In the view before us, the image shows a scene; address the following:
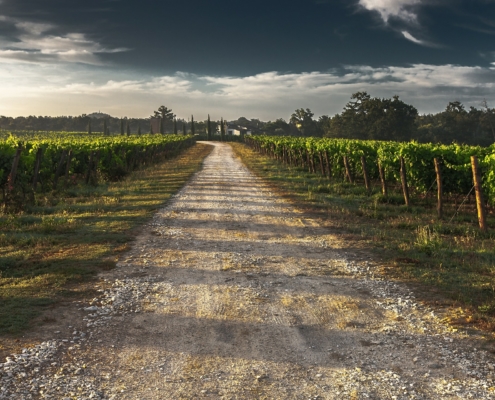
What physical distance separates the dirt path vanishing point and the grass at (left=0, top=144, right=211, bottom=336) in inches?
25.7

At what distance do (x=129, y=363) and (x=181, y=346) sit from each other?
638 mm

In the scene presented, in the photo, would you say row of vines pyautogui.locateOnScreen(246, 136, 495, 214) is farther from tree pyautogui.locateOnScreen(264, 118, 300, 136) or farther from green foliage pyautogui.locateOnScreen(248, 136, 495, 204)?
tree pyautogui.locateOnScreen(264, 118, 300, 136)

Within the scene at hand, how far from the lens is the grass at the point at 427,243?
6.95 m

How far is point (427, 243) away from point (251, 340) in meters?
6.13

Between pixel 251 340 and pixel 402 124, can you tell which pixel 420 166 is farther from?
pixel 402 124

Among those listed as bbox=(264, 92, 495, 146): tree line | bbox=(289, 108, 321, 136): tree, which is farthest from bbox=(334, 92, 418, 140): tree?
bbox=(289, 108, 321, 136): tree

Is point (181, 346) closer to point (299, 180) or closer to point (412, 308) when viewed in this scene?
point (412, 308)

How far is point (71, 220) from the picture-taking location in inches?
492

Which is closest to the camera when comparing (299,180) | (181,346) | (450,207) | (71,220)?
(181,346)

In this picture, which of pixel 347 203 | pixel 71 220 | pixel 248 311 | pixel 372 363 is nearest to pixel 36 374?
pixel 248 311

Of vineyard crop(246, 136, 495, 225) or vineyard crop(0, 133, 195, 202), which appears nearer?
vineyard crop(0, 133, 195, 202)

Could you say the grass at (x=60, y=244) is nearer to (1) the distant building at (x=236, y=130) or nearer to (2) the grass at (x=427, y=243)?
(2) the grass at (x=427, y=243)

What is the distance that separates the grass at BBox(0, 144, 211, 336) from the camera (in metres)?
6.83

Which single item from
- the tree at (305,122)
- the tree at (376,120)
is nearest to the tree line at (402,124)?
the tree at (376,120)
